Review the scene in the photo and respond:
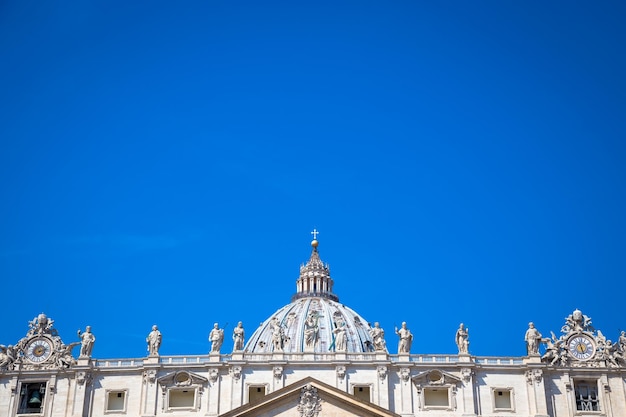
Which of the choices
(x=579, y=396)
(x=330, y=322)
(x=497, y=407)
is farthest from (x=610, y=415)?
(x=330, y=322)

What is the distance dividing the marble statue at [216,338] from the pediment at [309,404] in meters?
6.49

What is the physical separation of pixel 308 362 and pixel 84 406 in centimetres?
1812

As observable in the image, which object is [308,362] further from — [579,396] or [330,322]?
[330,322]

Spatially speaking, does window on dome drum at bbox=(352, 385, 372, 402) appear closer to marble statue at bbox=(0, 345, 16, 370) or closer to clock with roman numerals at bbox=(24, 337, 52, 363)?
clock with roman numerals at bbox=(24, 337, 52, 363)

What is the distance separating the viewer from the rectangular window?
77.3 m

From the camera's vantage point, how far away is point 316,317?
12050cm

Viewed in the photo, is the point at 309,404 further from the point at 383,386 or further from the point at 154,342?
the point at 154,342

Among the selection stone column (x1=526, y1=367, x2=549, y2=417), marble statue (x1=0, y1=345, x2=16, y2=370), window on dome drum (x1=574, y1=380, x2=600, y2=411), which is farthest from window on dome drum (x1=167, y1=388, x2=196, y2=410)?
window on dome drum (x1=574, y1=380, x2=600, y2=411)

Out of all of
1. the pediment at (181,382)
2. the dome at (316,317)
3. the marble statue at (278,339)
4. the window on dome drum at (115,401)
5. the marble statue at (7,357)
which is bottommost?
the window on dome drum at (115,401)

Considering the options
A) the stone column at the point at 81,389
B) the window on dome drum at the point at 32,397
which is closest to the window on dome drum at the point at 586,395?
the stone column at the point at 81,389

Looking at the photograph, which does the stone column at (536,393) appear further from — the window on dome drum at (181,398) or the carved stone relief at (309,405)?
the window on dome drum at (181,398)

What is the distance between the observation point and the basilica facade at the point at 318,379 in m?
76.3

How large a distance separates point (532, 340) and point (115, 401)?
33990mm

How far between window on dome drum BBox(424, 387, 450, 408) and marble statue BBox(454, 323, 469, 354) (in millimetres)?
3636
